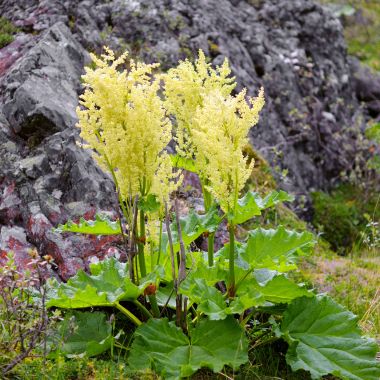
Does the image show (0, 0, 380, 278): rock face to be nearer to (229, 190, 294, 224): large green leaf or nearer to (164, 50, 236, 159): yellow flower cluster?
(229, 190, 294, 224): large green leaf

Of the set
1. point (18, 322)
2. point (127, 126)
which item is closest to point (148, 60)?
point (127, 126)

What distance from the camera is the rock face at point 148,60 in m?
5.18

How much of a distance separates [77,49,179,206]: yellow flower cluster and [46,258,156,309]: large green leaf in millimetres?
537

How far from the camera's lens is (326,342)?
11.2 ft

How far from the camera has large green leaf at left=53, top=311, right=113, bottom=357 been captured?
3.43 metres

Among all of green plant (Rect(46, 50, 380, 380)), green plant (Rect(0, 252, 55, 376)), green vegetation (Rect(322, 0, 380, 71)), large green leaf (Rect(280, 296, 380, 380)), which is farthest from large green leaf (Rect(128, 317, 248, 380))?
green vegetation (Rect(322, 0, 380, 71))

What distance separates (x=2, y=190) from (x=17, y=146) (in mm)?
504

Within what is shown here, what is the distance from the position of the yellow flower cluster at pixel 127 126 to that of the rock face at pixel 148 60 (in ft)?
5.86

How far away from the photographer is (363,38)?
19.0 metres

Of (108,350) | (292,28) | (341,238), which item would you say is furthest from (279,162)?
(108,350)

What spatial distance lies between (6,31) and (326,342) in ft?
19.6

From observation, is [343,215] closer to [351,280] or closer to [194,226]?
[351,280]

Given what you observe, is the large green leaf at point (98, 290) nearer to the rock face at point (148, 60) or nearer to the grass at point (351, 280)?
the rock face at point (148, 60)

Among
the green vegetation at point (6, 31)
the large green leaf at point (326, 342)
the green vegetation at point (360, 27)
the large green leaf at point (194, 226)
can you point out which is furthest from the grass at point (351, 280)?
the green vegetation at point (360, 27)
